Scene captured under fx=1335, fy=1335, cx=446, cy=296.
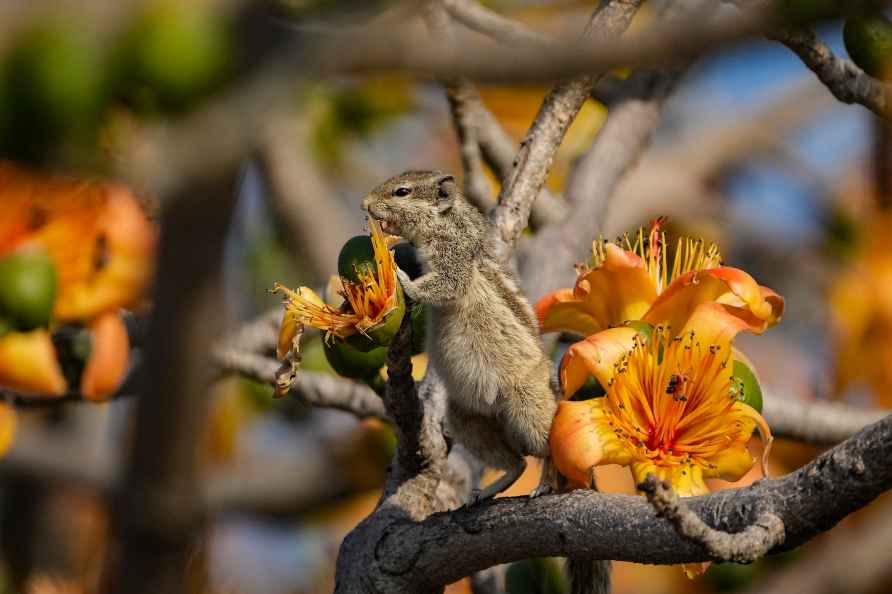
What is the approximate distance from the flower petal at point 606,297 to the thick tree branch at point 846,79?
512 mm

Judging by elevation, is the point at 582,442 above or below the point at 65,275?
below

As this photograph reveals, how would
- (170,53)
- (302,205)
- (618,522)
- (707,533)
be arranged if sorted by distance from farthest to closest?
(302,205)
(170,53)
(618,522)
(707,533)

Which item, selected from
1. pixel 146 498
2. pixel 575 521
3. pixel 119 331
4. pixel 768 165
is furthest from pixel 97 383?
pixel 768 165

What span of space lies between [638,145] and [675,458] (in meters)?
1.49

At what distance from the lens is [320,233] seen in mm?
4156

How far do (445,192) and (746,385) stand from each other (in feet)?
2.48

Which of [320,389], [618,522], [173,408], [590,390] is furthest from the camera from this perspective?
[320,389]

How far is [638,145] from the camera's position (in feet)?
10.8

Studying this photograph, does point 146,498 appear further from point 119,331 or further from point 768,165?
point 768,165

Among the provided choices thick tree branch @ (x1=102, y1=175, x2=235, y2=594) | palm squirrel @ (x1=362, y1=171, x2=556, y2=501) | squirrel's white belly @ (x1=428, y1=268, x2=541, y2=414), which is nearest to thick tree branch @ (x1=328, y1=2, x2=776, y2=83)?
thick tree branch @ (x1=102, y1=175, x2=235, y2=594)

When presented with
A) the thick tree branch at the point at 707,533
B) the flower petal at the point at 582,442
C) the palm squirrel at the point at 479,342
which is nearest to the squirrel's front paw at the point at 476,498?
the palm squirrel at the point at 479,342

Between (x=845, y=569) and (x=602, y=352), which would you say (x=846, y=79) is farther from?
(x=845, y=569)

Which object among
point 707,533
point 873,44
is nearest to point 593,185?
point 873,44

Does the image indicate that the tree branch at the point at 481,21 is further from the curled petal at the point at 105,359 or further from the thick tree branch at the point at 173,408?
the thick tree branch at the point at 173,408
